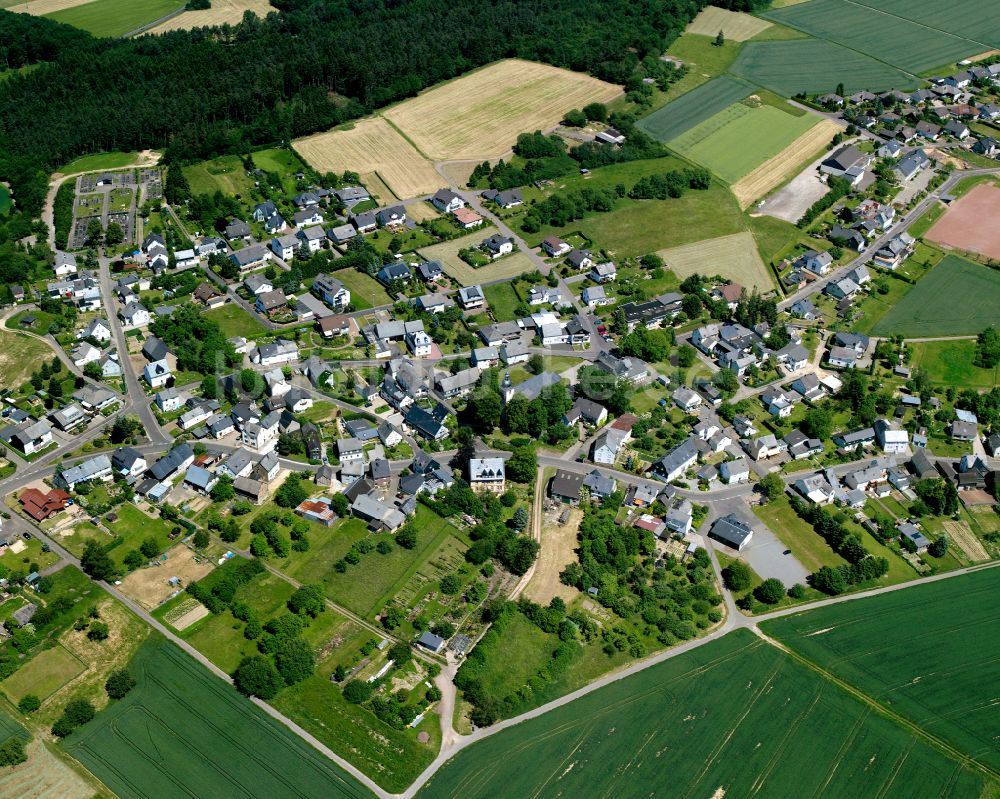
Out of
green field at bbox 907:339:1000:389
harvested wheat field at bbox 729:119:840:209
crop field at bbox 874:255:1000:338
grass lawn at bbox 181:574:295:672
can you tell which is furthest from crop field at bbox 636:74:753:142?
grass lawn at bbox 181:574:295:672

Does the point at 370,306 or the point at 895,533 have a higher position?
the point at 370,306

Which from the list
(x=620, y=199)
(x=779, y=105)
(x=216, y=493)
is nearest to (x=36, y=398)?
(x=216, y=493)

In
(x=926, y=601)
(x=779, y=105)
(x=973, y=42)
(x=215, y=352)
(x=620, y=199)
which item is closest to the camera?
(x=926, y=601)

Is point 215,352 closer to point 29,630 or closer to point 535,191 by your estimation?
point 29,630

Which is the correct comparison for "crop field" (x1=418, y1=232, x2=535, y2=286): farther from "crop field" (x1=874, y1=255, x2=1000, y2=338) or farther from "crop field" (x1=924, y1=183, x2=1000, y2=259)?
"crop field" (x1=924, y1=183, x2=1000, y2=259)

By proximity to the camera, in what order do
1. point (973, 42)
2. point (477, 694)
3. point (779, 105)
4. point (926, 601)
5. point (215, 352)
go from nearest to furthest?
point (477, 694) → point (926, 601) → point (215, 352) → point (779, 105) → point (973, 42)

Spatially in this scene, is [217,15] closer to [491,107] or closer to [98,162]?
[98,162]

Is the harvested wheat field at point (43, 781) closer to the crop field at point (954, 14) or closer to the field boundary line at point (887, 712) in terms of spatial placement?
the field boundary line at point (887, 712)
